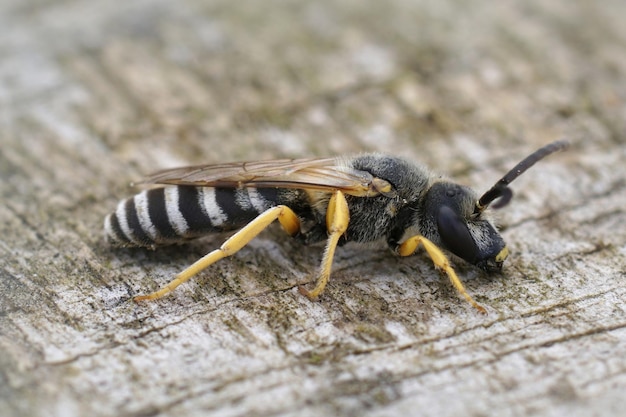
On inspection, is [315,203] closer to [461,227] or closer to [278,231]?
[278,231]

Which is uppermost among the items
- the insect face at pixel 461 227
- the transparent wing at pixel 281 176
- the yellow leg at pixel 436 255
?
the transparent wing at pixel 281 176

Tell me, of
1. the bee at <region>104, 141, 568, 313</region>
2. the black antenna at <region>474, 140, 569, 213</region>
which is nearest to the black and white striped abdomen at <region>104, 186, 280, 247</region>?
the bee at <region>104, 141, 568, 313</region>

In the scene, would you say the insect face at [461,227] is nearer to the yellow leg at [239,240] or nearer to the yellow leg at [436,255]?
the yellow leg at [436,255]

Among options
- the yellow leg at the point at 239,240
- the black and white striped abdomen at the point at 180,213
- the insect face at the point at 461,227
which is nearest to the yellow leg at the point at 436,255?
the insect face at the point at 461,227

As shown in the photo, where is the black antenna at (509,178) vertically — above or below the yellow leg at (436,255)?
above

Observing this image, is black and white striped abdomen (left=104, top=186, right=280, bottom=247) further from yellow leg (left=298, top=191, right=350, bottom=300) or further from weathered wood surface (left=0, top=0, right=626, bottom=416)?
yellow leg (left=298, top=191, right=350, bottom=300)

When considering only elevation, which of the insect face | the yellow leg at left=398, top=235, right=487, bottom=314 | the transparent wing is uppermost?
the transparent wing

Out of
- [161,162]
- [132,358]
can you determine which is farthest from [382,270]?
[161,162]
